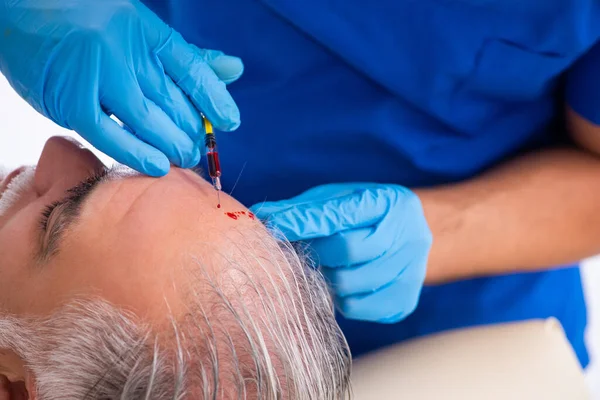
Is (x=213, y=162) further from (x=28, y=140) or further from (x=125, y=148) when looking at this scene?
(x=28, y=140)

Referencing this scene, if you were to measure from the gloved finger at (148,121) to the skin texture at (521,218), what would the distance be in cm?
50

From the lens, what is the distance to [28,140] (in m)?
1.86

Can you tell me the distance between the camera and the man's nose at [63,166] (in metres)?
0.88

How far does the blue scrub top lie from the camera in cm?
93

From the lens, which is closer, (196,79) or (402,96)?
(196,79)

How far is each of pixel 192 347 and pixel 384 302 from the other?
43 cm

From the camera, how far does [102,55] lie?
0.86 metres

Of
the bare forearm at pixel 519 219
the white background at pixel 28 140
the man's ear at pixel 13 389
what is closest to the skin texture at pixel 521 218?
the bare forearm at pixel 519 219

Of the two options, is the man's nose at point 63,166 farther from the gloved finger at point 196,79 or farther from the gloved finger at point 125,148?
the gloved finger at point 196,79

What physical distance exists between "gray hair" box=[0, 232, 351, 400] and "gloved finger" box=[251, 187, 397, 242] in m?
0.11

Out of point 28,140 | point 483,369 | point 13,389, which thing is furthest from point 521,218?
point 28,140

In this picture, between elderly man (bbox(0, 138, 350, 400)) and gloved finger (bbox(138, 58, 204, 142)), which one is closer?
elderly man (bbox(0, 138, 350, 400))

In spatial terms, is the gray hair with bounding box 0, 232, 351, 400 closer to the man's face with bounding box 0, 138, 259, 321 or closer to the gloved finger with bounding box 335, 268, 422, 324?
the man's face with bounding box 0, 138, 259, 321

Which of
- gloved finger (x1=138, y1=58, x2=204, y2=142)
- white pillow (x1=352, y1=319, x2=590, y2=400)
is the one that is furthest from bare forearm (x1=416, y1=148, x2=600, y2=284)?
gloved finger (x1=138, y1=58, x2=204, y2=142)
